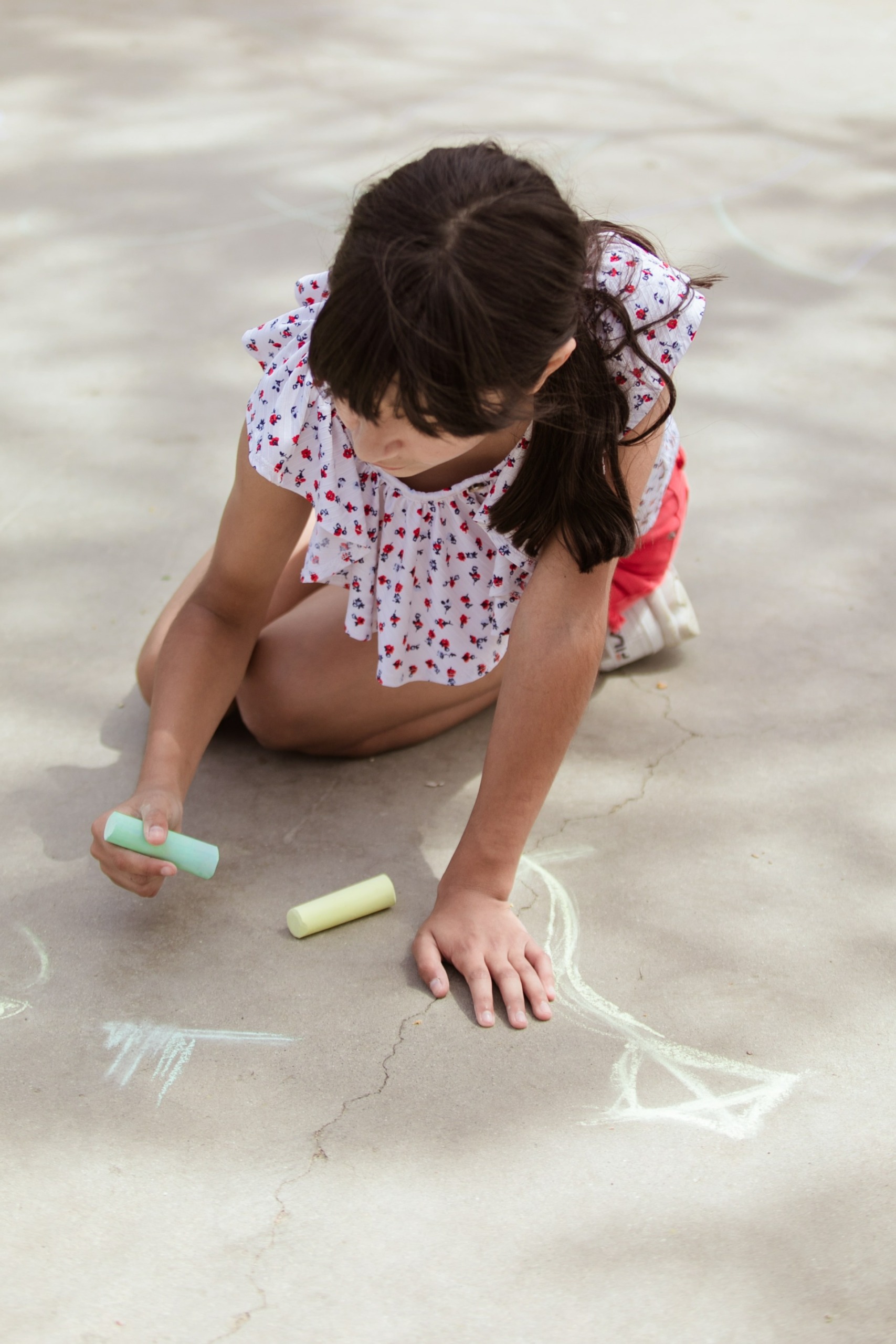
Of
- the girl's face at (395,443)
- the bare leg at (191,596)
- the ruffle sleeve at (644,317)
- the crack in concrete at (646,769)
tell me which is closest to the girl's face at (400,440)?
the girl's face at (395,443)

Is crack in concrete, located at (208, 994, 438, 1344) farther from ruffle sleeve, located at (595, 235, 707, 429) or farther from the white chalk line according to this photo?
ruffle sleeve, located at (595, 235, 707, 429)

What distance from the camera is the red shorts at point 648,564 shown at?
1604mm

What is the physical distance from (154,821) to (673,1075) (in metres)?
0.53

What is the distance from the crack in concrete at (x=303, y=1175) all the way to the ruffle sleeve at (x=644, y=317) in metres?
0.61

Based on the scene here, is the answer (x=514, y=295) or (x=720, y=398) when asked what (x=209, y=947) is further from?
(x=720, y=398)

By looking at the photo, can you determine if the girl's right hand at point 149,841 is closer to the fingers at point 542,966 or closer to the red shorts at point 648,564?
the fingers at point 542,966

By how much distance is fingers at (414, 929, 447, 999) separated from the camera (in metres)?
A: 1.20

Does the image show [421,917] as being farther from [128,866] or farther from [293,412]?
[293,412]

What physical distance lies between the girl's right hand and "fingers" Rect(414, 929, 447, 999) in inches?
9.7

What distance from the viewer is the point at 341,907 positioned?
127 centimetres

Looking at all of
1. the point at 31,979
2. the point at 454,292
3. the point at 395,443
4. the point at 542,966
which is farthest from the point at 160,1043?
the point at 454,292

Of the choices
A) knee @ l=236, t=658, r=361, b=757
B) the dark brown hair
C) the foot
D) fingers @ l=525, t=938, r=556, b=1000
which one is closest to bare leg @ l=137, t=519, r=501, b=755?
knee @ l=236, t=658, r=361, b=757

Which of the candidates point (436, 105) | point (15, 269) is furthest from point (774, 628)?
point (436, 105)

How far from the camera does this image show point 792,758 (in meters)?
1.52
